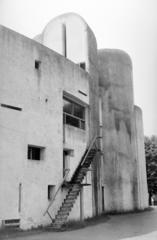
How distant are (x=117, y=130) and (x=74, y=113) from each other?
21.9 ft

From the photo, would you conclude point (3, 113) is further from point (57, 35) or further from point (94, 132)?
point (57, 35)

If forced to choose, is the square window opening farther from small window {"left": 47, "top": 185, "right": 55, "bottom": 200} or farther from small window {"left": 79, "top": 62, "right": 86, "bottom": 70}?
small window {"left": 79, "top": 62, "right": 86, "bottom": 70}

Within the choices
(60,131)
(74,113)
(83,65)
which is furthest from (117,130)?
(60,131)

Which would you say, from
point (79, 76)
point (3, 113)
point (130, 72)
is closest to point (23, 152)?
point (3, 113)

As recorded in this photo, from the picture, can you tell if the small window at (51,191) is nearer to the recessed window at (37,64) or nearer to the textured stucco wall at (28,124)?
the textured stucco wall at (28,124)

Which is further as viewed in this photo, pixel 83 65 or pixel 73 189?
pixel 83 65

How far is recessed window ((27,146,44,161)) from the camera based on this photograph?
598 inches

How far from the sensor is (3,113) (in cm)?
1355

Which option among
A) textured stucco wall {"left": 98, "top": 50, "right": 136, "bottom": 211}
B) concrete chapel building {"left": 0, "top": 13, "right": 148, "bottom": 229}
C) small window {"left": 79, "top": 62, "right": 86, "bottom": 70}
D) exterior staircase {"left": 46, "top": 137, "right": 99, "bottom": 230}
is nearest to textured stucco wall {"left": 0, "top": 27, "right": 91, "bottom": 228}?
concrete chapel building {"left": 0, "top": 13, "right": 148, "bottom": 229}

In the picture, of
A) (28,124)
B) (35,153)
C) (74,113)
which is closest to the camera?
(28,124)

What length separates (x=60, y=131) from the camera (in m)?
17.0

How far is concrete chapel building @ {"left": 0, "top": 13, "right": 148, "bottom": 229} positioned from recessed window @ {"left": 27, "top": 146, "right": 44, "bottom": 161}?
5cm

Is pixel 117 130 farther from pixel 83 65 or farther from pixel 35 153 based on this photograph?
pixel 35 153

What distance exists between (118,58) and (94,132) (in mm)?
9510
